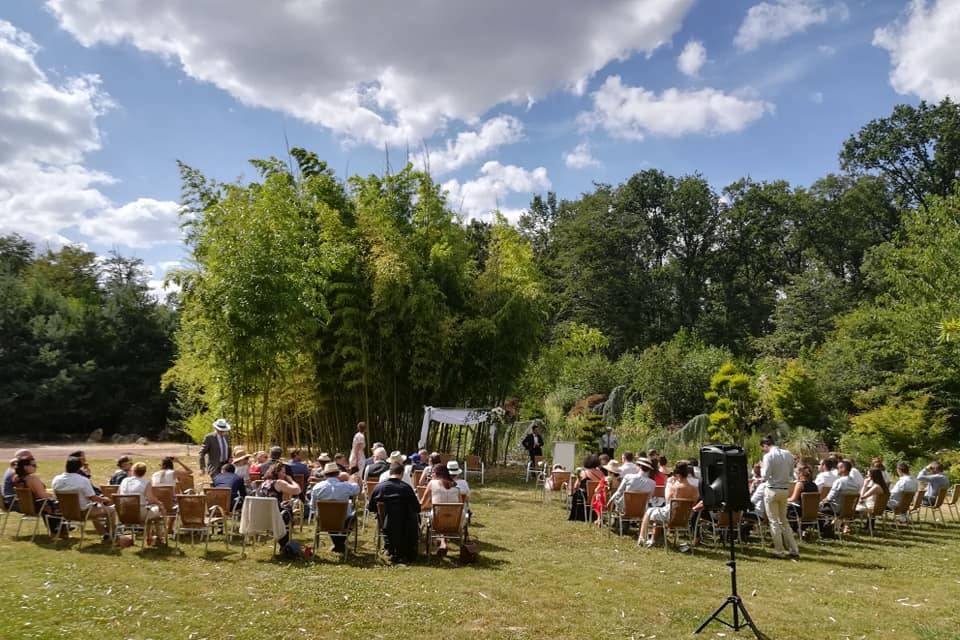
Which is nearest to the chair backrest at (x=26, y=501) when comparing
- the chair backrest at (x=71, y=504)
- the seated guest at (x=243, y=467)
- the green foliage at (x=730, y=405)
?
the chair backrest at (x=71, y=504)

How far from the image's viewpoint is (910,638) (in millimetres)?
4645

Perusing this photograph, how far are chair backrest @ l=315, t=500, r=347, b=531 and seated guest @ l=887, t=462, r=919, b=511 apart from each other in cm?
729

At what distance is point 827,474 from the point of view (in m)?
9.02

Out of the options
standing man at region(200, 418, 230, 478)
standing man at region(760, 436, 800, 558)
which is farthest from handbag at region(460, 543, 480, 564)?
standing man at region(200, 418, 230, 478)

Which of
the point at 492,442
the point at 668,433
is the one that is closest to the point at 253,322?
the point at 492,442

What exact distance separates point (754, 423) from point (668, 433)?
9.94 feet

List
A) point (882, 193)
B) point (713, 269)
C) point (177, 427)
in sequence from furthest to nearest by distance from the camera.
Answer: point (713, 269), point (882, 193), point (177, 427)

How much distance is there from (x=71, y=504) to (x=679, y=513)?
Result: 617 centimetres

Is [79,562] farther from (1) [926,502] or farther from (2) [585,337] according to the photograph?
(2) [585,337]

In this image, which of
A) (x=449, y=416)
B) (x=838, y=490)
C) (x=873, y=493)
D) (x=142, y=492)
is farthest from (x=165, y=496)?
(x=873, y=493)

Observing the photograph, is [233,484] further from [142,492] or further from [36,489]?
[36,489]

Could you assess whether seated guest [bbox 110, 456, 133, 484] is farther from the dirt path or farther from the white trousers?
the dirt path

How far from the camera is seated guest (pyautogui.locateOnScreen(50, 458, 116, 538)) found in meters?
6.53

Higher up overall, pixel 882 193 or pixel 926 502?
pixel 882 193
